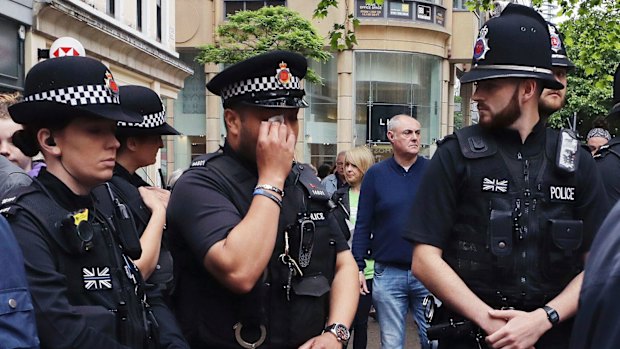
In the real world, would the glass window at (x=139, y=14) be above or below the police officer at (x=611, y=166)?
above

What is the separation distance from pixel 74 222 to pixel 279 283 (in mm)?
793

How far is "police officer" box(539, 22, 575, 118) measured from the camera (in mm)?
3211

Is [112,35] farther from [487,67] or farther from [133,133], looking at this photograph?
[487,67]

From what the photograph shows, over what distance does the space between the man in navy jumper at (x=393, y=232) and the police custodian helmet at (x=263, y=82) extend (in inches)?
105

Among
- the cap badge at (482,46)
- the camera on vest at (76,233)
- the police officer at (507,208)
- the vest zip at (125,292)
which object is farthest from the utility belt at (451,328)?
the camera on vest at (76,233)

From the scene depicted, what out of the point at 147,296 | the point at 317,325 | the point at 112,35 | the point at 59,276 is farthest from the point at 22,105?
the point at 112,35

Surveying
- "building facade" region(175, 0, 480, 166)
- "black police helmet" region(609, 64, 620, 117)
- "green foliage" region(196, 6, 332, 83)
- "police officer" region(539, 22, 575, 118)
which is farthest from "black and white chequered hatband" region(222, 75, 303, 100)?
"building facade" region(175, 0, 480, 166)

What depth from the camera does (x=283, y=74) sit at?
8.75 feet

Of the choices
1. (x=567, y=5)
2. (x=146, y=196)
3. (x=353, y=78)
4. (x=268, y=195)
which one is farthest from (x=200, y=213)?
(x=353, y=78)

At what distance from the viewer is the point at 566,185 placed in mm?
2750

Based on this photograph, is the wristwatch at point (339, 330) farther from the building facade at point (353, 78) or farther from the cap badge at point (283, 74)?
the building facade at point (353, 78)

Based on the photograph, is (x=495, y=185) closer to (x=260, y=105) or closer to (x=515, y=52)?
(x=515, y=52)

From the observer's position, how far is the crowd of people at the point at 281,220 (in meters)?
2.29

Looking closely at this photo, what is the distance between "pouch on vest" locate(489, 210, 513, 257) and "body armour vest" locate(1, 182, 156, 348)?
1.41 metres
